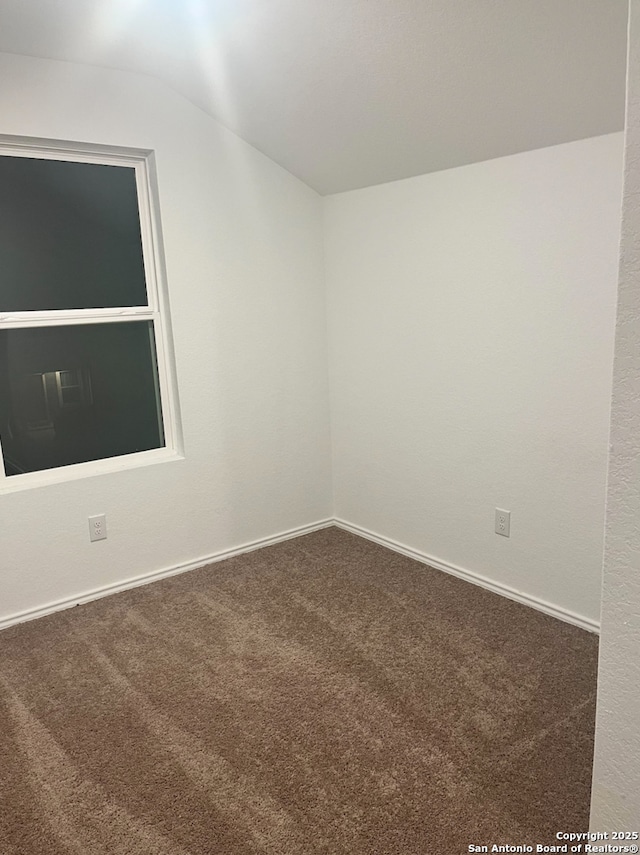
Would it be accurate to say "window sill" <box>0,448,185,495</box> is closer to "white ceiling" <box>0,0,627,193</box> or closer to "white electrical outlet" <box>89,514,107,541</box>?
"white electrical outlet" <box>89,514,107,541</box>

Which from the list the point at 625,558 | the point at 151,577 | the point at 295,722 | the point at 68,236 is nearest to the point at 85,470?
the point at 151,577

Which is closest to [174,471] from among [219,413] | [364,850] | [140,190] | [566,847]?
[219,413]

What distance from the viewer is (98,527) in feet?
9.84

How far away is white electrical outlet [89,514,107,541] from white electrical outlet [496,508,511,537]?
181 centimetres

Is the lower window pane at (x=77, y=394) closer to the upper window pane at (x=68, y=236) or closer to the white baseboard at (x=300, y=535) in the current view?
the upper window pane at (x=68, y=236)

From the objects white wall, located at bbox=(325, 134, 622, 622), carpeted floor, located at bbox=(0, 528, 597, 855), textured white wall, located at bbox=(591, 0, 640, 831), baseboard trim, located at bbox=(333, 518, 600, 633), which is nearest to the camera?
textured white wall, located at bbox=(591, 0, 640, 831)

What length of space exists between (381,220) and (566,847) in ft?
8.59

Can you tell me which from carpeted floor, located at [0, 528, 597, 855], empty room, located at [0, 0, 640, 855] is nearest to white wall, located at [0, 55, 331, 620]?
empty room, located at [0, 0, 640, 855]

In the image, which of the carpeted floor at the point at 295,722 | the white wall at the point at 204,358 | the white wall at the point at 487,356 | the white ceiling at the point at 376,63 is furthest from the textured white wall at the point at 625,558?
the white wall at the point at 204,358

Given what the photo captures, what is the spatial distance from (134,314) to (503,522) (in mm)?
1967

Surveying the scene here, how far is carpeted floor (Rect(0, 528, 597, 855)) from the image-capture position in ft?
5.56

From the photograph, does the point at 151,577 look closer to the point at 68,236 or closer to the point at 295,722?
the point at 295,722

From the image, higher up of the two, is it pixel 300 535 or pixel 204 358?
pixel 204 358

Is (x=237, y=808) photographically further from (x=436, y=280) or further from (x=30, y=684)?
(x=436, y=280)
